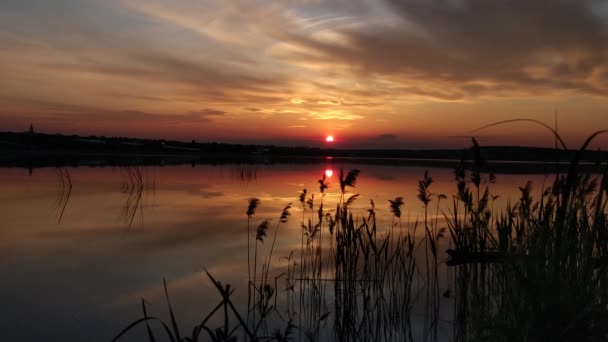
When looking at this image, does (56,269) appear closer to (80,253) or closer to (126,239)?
(80,253)

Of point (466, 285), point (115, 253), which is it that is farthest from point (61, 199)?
point (466, 285)

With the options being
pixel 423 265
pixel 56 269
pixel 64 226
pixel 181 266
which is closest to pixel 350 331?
pixel 423 265

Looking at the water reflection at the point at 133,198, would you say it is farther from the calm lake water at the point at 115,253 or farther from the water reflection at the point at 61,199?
the water reflection at the point at 61,199

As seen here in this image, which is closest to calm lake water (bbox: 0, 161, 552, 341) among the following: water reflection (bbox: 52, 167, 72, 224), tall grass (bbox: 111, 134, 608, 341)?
water reflection (bbox: 52, 167, 72, 224)

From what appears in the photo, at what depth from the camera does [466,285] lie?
228 inches

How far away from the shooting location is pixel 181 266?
26.9 feet

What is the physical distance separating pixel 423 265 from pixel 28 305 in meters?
6.20

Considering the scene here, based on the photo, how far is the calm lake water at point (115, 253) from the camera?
5770 millimetres

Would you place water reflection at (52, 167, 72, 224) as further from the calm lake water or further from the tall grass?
the tall grass

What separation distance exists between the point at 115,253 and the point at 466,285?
21.4 ft

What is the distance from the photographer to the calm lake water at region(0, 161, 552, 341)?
577 cm

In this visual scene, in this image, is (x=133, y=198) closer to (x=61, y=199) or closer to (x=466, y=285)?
(x=61, y=199)

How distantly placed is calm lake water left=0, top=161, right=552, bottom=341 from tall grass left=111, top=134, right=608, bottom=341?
0.67 meters

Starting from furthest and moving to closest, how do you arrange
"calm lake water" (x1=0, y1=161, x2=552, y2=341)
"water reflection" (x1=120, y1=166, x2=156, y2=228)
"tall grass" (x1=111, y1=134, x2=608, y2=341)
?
"water reflection" (x1=120, y1=166, x2=156, y2=228)
"calm lake water" (x1=0, y1=161, x2=552, y2=341)
"tall grass" (x1=111, y1=134, x2=608, y2=341)
